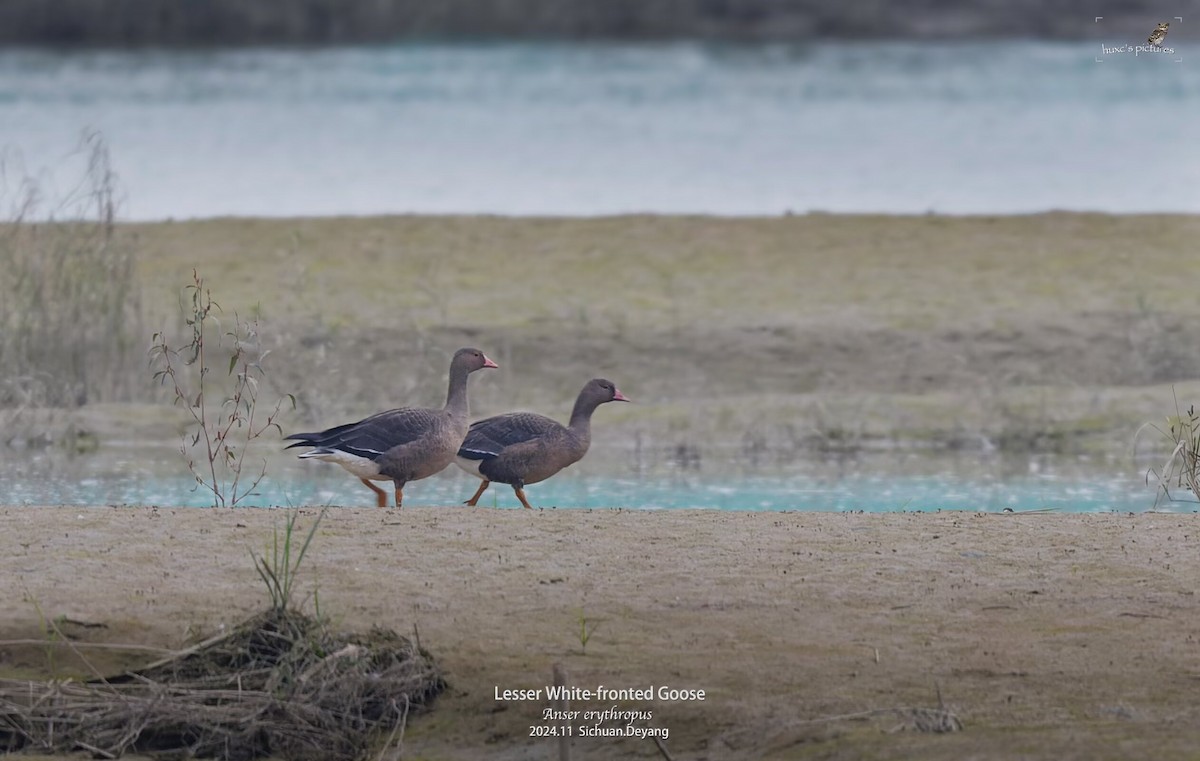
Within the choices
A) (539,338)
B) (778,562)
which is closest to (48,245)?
(539,338)

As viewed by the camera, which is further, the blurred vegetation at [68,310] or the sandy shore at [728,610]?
the blurred vegetation at [68,310]

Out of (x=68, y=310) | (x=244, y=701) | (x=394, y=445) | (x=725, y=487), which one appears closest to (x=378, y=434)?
(x=394, y=445)

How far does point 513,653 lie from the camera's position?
5.34 meters

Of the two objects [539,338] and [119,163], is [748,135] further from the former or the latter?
[539,338]

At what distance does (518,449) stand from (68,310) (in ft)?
14.7

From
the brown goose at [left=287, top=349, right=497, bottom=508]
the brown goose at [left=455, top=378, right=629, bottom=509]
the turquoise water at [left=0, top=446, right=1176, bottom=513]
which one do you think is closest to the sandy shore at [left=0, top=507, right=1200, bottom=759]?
the brown goose at [left=287, top=349, right=497, bottom=508]

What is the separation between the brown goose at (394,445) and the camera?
315 inches

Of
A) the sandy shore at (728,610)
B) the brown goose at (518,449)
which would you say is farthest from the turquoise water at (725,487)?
the sandy shore at (728,610)

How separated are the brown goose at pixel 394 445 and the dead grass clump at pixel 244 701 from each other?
2766mm

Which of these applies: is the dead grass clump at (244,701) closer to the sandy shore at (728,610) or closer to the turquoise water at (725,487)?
the sandy shore at (728,610)

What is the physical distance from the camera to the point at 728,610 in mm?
5734

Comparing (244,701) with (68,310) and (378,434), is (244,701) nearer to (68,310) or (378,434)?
(378,434)

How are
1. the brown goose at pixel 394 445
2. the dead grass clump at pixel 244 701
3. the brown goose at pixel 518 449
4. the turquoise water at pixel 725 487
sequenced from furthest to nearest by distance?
the turquoise water at pixel 725 487 < the brown goose at pixel 518 449 < the brown goose at pixel 394 445 < the dead grass clump at pixel 244 701

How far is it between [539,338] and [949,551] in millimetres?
7040
